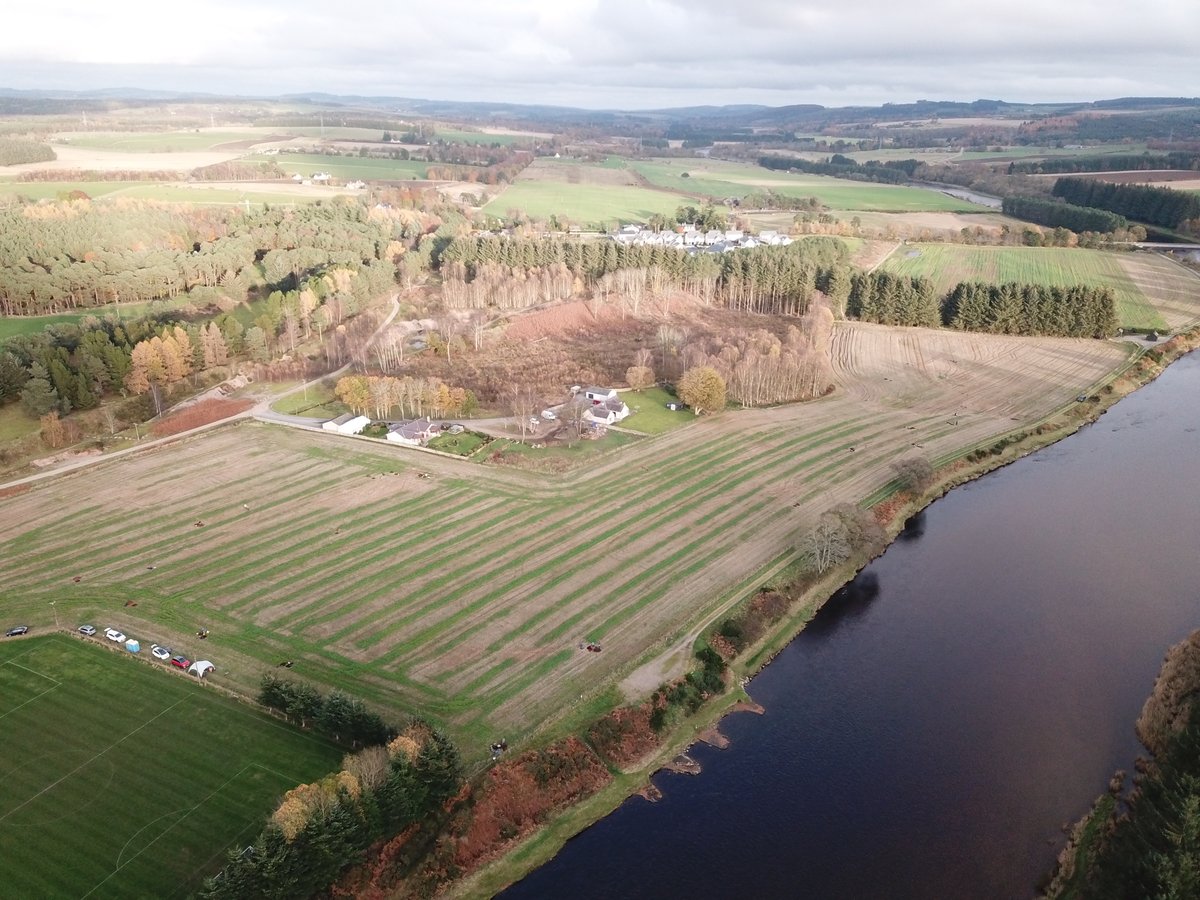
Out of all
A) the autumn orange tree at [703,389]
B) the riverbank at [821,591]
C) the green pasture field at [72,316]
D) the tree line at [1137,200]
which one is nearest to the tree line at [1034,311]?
the riverbank at [821,591]

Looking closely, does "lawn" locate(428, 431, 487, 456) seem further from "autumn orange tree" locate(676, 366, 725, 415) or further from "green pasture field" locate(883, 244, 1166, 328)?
"green pasture field" locate(883, 244, 1166, 328)

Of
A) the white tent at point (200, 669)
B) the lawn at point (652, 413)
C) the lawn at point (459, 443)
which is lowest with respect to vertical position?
the white tent at point (200, 669)

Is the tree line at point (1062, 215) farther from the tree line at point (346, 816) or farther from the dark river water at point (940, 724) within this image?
the tree line at point (346, 816)

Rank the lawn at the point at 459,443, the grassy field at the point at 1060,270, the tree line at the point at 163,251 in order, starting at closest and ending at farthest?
1. the lawn at the point at 459,443
2. the tree line at the point at 163,251
3. the grassy field at the point at 1060,270

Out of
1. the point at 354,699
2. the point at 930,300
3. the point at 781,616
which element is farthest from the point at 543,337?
the point at 354,699

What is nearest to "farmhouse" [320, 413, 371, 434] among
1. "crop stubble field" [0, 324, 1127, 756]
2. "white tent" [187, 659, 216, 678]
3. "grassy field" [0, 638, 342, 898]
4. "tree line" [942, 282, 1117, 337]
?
"crop stubble field" [0, 324, 1127, 756]

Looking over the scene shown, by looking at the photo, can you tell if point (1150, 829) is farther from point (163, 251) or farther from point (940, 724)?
point (163, 251)

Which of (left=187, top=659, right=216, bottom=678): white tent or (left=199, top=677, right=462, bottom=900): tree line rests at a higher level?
(left=199, top=677, right=462, bottom=900): tree line
